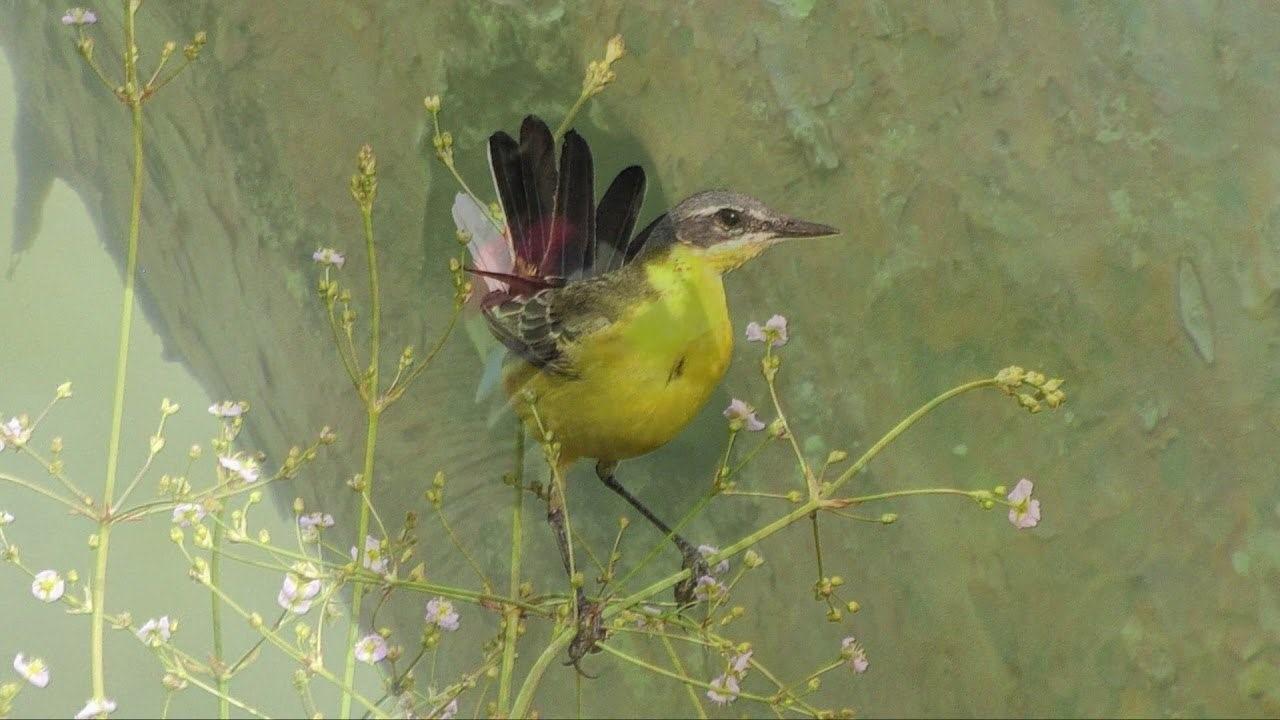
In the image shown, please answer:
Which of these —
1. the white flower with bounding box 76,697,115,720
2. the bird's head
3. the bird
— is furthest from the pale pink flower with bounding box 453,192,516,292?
the white flower with bounding box 76,697,115,720

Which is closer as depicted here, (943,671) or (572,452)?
(572,452)

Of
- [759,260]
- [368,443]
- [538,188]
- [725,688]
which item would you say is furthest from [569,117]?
[725,688]

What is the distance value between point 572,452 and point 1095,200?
392 mm

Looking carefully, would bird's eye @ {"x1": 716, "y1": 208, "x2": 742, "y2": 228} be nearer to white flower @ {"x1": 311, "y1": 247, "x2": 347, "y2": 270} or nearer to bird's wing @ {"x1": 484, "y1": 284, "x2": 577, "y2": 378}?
bird's wing @ {"x1": 484, "y1": 284, "x2": 577, "y2": 378}

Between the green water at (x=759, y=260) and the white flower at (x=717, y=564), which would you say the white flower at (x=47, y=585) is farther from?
the white flower at (x=717, y=564)

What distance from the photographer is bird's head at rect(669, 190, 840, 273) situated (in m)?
0.80

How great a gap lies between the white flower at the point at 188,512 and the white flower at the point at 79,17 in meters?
0.32

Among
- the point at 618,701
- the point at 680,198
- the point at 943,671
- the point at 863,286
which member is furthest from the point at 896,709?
the point at 680,198

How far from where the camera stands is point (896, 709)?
994 mm

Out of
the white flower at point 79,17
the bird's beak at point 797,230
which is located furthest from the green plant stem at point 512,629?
the white flower at point 79,17

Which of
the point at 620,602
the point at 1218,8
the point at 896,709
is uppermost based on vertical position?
the point at 1218,8

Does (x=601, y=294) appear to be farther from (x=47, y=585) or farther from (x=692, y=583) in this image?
(x=47, y=585)

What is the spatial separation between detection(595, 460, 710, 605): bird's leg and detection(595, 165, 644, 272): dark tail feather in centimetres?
14

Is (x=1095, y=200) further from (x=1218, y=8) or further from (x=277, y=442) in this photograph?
(x=277, y=442)
